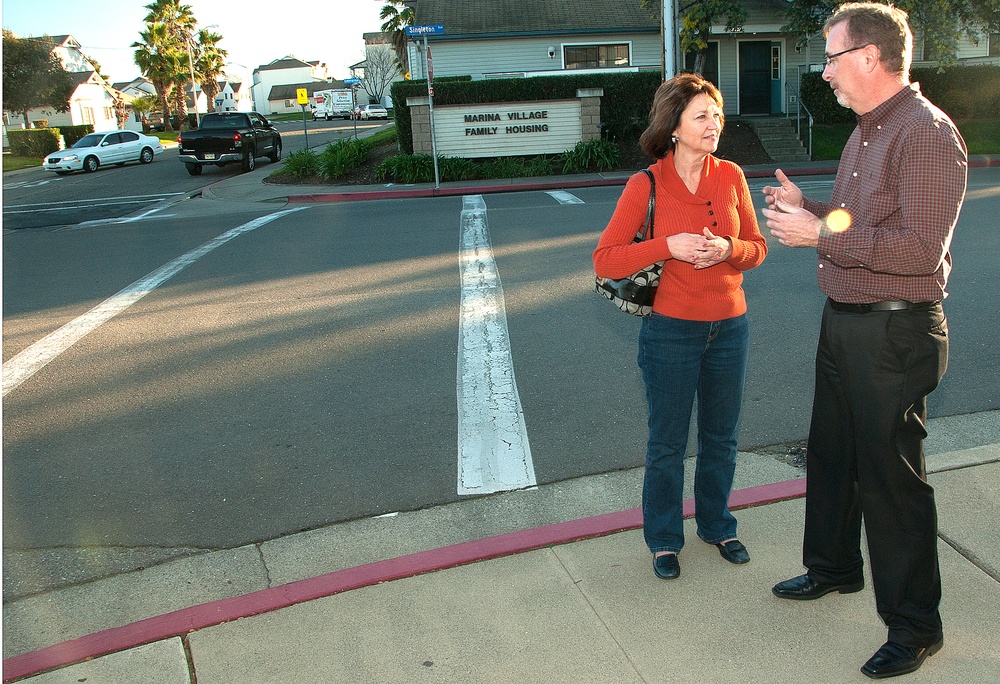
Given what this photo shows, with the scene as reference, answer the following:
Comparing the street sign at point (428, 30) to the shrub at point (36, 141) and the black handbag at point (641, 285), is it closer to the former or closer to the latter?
the black handbag at point (641, 285)

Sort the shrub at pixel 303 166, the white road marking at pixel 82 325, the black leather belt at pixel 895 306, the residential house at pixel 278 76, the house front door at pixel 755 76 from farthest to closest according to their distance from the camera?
the residential house at pixel 278 76, the house front door at pixel 755 76, the shrub at pixel 303 166, the white road marking at pixel 82 325, the black leather belt at pixel 895 306

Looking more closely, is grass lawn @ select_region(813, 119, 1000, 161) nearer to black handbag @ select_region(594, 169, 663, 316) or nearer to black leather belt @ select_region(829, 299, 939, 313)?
black handbag @ select_region(594, 169, 663, 316)

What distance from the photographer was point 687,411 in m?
3.34

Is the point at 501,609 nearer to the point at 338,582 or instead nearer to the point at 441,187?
the point at 338,582

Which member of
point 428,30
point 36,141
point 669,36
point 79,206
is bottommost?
point 79,206

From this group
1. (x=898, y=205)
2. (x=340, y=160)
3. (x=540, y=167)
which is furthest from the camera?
(x=340, y=160)

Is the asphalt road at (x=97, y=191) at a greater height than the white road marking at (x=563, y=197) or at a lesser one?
greater

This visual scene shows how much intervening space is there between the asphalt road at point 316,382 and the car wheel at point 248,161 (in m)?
15.5

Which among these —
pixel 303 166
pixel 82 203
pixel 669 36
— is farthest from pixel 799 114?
pixel 82 203

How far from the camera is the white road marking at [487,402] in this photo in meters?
4.52

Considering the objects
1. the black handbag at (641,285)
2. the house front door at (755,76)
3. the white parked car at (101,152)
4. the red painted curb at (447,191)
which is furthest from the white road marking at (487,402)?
the white parked car at (101,152)

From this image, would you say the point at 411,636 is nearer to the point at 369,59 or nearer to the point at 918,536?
the point at 918,536

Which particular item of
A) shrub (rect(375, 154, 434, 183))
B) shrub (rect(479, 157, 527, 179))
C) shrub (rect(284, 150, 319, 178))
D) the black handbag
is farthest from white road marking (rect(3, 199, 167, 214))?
the black handbag

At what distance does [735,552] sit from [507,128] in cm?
1895
